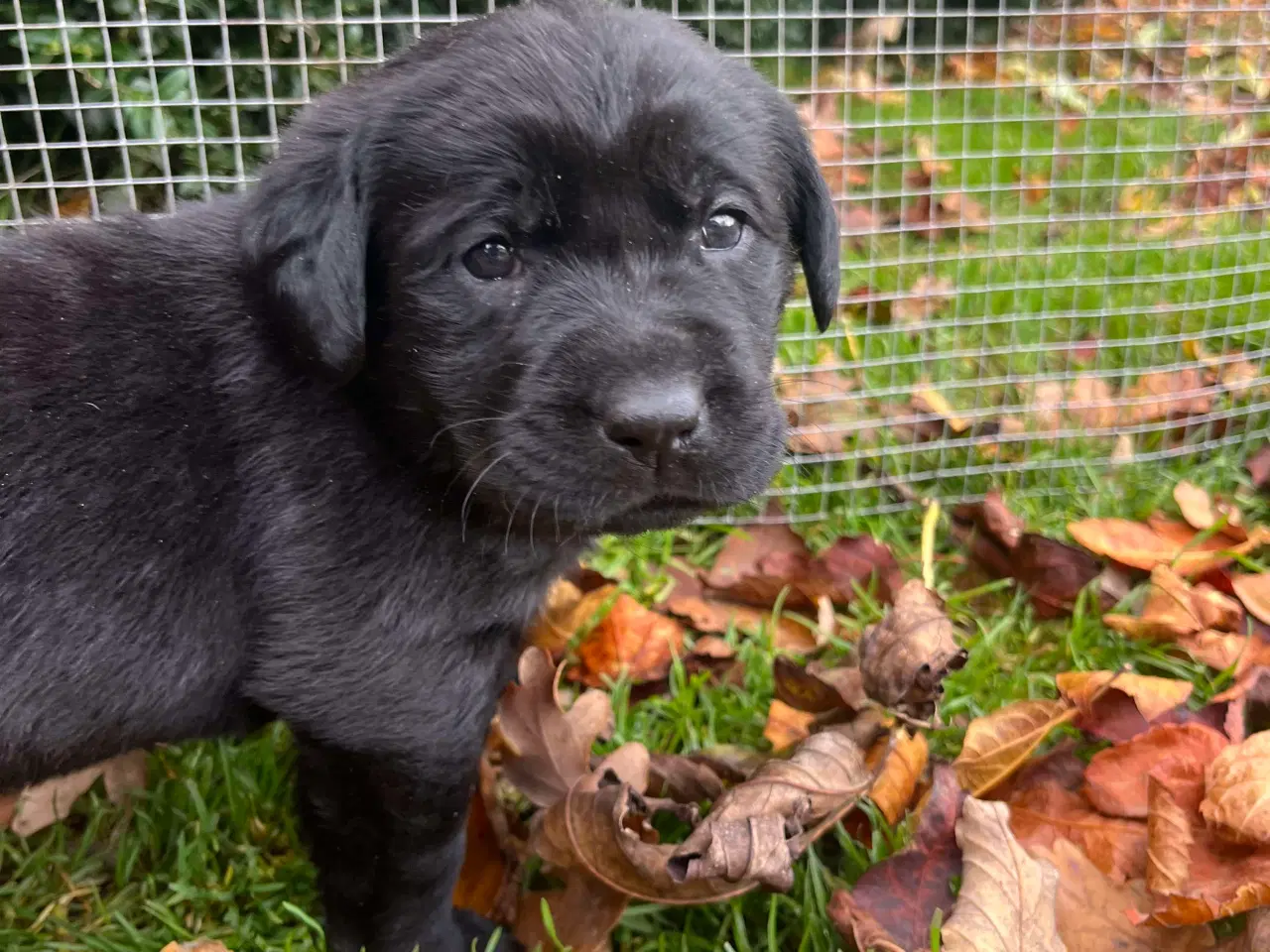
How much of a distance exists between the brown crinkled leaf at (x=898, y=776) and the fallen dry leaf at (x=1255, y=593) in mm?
833

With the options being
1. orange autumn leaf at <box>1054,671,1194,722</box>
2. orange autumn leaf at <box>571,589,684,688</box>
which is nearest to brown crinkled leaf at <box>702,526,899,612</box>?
orange autumn leaf at <box>571,589,684,688</box>

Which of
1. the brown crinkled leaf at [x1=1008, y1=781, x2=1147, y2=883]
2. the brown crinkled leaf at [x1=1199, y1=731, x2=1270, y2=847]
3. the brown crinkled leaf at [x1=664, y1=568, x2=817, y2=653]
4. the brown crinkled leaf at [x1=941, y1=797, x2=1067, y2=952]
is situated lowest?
the brown crinkled leaf at [x1=664, y1=568, x2=817, y2=653]

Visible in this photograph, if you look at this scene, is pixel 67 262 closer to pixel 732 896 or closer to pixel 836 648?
pixel 732 896

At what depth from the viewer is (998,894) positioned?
138 centimetres

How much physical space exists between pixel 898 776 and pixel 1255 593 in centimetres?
95

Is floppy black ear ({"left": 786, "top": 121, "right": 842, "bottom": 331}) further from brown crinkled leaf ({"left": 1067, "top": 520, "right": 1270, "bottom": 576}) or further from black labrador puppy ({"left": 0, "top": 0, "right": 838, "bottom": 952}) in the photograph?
brown crinkled leaf ({"left": 1067, "top": 520, "right": 1270, "bottom": 576})

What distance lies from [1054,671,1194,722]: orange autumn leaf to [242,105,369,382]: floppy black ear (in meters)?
1.27

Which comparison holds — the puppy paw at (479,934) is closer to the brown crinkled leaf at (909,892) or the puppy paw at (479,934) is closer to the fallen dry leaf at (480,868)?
the fallen dry leaf at (480,868)

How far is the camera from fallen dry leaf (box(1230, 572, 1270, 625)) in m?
2.10

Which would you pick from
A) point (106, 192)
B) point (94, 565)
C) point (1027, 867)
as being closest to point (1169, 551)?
point (1027, 867)

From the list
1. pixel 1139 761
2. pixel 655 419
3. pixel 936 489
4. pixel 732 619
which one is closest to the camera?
pixel 655 419

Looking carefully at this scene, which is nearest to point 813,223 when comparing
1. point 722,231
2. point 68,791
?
point 722,231

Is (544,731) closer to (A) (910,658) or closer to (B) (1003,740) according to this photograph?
(A) (910,658)

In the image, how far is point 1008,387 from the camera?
2.98m
